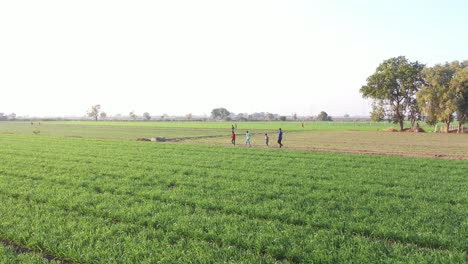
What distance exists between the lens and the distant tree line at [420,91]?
6556 centimetres

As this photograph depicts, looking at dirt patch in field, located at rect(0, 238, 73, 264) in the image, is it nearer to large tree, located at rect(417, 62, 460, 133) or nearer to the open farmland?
the open farmland

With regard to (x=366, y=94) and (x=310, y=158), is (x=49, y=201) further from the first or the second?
(x=366, y=94)

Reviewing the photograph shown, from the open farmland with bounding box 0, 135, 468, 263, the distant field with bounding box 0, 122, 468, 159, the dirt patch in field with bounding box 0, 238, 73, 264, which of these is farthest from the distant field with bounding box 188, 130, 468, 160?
the dirt patch in field with bounding box 0, 238, 73, 264

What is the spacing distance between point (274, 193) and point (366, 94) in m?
77.9

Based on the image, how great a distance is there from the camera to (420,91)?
70688 millimetres

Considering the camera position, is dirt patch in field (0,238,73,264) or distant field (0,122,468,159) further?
distant field (0,122,468,159)

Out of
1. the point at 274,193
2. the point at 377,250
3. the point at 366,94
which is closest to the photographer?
the point at 377,250

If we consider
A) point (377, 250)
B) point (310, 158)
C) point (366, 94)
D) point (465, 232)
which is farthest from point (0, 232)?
point (366, 94)

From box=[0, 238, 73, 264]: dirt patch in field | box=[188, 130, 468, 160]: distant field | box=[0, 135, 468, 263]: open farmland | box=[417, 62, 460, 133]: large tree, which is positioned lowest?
box=[0, 238, 73, 264]: dirt patch in field

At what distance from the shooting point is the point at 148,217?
10156mm

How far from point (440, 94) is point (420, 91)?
Answer: 402cm

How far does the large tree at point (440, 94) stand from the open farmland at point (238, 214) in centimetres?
5521

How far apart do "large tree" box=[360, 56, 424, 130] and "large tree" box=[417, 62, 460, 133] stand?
6.92 metres

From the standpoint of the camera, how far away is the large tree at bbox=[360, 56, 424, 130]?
3105 inches
